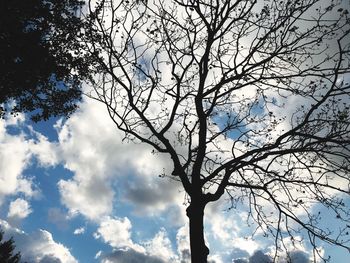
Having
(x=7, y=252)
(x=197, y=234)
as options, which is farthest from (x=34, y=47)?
(x=7, y=252)

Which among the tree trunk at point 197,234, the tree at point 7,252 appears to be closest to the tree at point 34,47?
the tree trunk at point 197,234

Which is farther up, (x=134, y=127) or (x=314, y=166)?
(x=134, y=127)

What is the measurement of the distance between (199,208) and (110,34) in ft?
18.6

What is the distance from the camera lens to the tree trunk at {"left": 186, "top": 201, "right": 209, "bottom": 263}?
287 inches

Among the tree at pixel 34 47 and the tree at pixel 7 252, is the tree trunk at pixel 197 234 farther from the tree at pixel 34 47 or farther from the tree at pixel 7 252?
the tree at pixel 7 252

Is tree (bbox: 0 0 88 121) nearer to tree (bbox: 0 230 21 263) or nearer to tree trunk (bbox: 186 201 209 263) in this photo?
tree trunk (bbox: 186 201 209 263)

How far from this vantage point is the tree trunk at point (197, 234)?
7.29 meters

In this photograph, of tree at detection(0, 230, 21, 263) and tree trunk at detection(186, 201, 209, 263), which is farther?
tree at detection(0, 230, 21, 263)

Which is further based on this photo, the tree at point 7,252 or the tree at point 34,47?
the tree at point 7,252

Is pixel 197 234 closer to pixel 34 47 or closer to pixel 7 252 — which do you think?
pixel 34 47

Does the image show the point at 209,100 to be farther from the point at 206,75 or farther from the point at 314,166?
the point at 314,166

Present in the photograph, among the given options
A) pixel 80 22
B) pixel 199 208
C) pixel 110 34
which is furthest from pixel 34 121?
pixel 199 208

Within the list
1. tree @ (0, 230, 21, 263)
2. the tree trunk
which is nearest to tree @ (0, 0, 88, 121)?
the tree trunk

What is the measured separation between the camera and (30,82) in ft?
42.5
